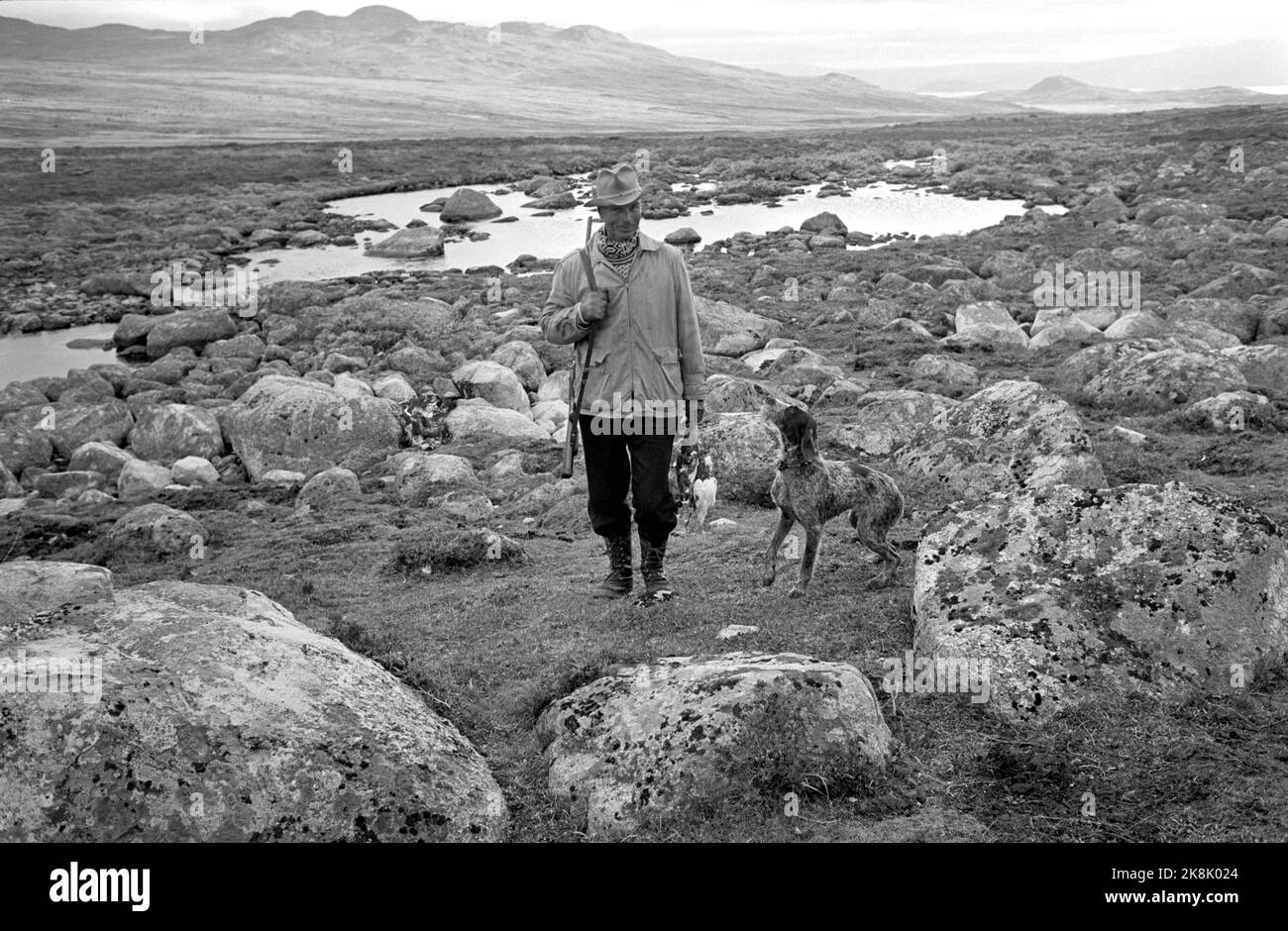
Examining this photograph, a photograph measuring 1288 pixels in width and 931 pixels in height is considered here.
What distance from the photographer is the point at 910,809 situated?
18.3 feet

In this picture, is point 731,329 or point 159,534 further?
point 731,329

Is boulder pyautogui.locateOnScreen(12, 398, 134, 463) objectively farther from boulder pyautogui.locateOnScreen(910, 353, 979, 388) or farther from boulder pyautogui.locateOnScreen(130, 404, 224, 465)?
boulder pyautogui.locateOnScreen(910, 353, 979, 388)

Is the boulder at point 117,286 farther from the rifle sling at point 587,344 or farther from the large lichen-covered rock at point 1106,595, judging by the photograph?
the large lichen-covered rock at point 1106,595

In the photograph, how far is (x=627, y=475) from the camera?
886cm

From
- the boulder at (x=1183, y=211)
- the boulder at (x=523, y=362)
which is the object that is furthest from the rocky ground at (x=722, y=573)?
the boulder at (x=1183, y=211)

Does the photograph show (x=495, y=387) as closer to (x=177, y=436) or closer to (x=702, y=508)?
(x=177, y=436)

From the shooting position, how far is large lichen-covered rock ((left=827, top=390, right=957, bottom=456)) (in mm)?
15297

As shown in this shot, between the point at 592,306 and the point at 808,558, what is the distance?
2.83 m

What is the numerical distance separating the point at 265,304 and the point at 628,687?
1296 inches

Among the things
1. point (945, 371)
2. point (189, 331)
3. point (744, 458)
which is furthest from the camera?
point (189, 331)

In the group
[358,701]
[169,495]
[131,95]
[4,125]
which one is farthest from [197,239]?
[131,95]

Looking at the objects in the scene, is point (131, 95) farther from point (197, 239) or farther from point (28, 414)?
point (28, 414)

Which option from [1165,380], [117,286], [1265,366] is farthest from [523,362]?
[117,286]

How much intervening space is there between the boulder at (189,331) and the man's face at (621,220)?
26.8 metres
